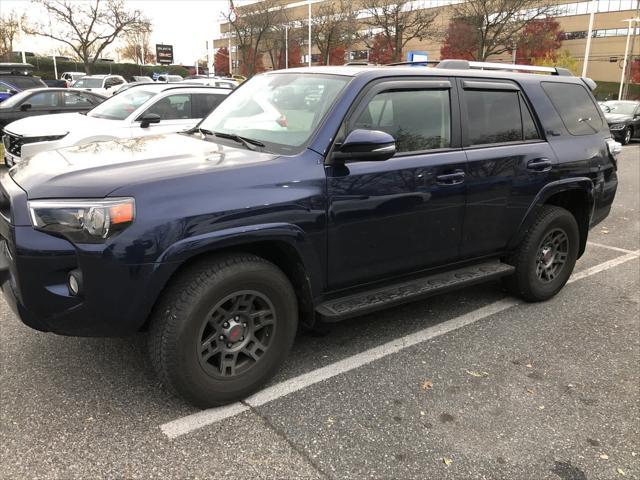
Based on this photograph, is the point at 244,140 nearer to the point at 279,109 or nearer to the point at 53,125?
the point at 279,109

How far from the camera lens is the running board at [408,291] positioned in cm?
324

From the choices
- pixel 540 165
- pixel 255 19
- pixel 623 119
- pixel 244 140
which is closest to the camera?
pixel 244 140

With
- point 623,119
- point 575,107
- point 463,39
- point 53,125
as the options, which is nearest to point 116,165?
point 575,107

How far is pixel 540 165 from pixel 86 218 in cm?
334

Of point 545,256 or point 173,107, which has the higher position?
point 173,107

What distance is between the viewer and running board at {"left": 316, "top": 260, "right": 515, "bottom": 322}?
10.6 ft

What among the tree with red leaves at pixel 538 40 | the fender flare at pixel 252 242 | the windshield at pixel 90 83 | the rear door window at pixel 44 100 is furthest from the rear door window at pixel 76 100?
the tree with red leaves at pixel 538 40

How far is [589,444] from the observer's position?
2.78 metres

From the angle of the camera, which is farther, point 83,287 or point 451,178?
point 451,178

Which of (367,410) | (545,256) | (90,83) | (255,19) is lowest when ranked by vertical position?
(367,410)

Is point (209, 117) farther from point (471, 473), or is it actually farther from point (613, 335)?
point (613, 335)

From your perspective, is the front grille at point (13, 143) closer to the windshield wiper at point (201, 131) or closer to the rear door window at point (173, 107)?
the rear door window at point (173, 107)

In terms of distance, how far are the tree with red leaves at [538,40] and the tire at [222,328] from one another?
Answer: 44.7 m

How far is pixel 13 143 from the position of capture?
8539 mm
